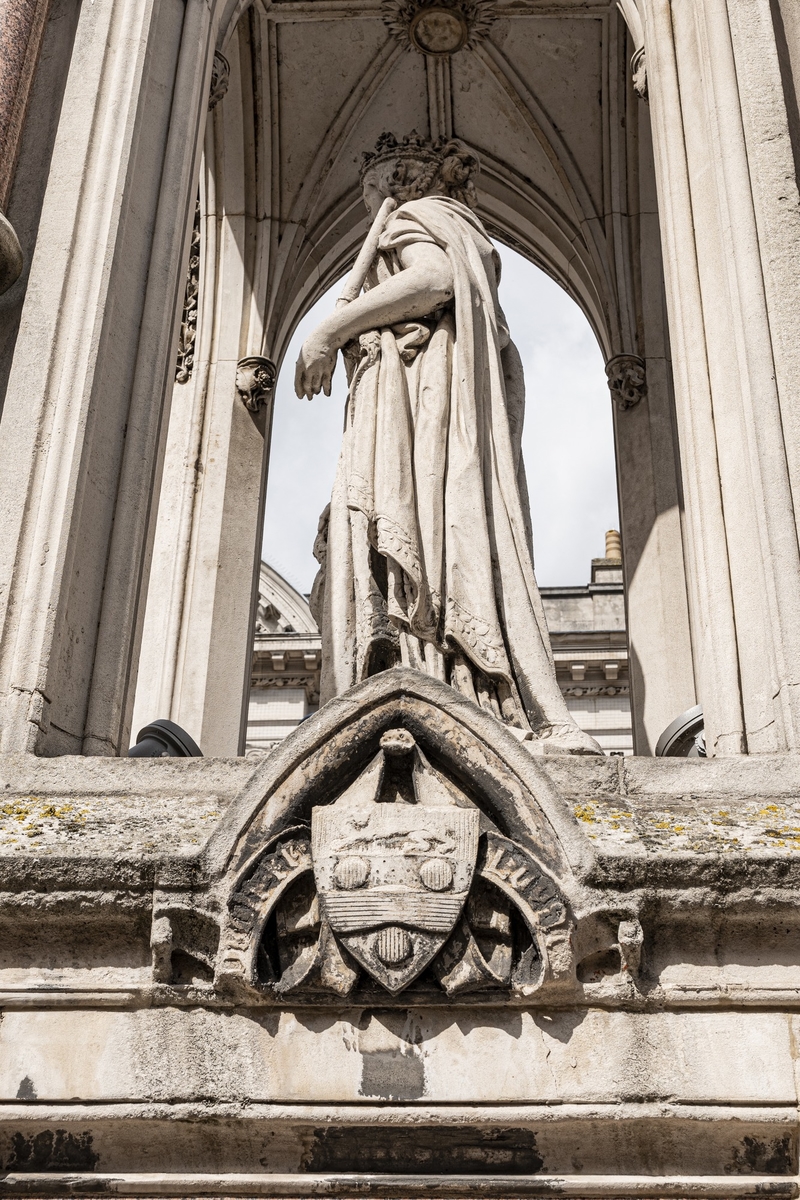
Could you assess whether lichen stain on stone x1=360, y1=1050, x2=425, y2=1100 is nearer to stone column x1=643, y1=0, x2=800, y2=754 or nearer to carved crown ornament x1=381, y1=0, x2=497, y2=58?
stone column x1=643, y1=0, x2=800, y2=754

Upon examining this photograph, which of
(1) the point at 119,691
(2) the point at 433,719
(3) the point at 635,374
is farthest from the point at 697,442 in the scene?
(3) the point at 635,374

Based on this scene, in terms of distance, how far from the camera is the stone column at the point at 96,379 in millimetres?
4426

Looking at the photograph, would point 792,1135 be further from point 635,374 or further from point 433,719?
point 635,374

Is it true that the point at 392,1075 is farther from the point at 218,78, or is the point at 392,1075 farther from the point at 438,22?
the point at 438,22

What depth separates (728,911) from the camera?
345cm

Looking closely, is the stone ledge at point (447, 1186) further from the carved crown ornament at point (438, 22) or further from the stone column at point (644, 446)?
the carved crown ornament at point (438, 22)

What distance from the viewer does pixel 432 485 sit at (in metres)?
5.12

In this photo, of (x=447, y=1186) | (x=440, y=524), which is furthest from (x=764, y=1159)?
(x=440, y=524)

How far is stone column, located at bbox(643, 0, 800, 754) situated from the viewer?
14.4 feet

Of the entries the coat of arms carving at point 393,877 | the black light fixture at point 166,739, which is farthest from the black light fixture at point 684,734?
the coat of arms carving at point 393,877

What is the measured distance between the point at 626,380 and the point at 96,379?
5.30m

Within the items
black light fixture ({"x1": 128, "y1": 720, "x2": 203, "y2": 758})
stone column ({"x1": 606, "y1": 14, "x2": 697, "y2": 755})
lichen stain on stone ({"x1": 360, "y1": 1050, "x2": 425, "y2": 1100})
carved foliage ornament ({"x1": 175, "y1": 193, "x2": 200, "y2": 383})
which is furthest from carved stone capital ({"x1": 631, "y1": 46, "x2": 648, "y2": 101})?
lichen stain on stone ({"x1": 360, "y1": 1050, "x2": 425, "y2": 1100})

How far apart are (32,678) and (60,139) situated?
221 centimetres

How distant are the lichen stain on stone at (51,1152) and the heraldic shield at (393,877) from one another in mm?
771
